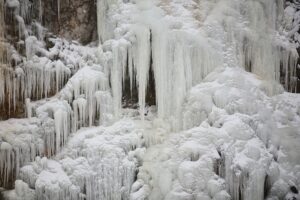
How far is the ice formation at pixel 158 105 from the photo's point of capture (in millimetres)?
6949

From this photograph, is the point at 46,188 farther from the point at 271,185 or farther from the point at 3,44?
the point at 271,185

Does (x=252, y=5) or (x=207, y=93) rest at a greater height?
(x=252, y=5)

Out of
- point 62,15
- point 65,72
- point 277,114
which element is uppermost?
point 62,15

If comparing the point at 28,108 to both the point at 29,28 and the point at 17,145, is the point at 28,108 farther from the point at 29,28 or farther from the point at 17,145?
the point at 29,28

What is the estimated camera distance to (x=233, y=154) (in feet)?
22.7

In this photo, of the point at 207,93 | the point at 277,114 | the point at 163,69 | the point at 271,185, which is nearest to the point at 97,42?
the point at 163,69

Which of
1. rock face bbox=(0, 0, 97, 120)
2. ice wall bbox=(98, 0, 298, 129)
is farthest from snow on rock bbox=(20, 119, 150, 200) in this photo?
rock face bbox=(0, 0, 97, 120)

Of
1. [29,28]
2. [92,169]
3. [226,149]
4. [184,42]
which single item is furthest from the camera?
[29,28]

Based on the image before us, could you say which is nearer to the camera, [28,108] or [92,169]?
[92,169]

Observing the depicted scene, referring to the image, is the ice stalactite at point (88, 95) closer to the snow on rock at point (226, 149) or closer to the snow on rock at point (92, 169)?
the snow on rock at point (92, 169)

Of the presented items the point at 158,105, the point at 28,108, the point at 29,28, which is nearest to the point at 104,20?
the point at 29,28

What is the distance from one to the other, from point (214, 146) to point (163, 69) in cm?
164

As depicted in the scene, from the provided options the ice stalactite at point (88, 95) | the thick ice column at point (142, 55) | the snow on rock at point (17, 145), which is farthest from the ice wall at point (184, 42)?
the snow on rock at point (17, 145)

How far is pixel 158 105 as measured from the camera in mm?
7477
